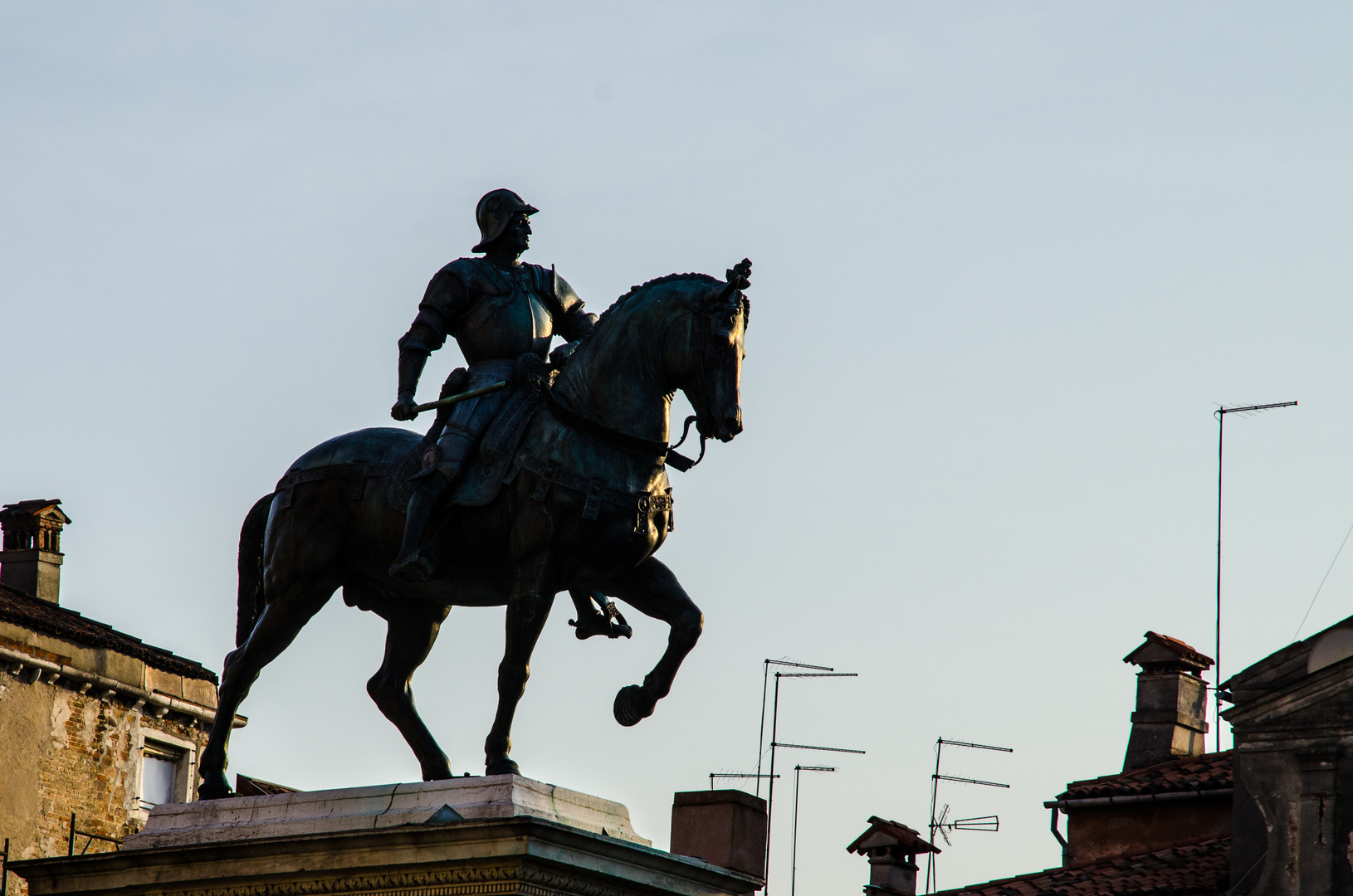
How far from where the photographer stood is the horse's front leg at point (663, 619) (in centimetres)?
1089

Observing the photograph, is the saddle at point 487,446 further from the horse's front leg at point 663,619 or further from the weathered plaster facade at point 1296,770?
the weathered plaster facade at point 1296,770

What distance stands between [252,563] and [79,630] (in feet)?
67.7

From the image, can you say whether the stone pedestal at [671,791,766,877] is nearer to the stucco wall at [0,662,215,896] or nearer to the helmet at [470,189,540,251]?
the helmet at [470,189,540,251]

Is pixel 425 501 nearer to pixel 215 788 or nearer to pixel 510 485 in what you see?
pixel 510 485

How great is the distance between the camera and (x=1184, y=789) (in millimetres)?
25672

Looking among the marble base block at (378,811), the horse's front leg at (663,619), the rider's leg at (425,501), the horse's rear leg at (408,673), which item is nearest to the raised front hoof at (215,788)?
the marble base block at (378,811)

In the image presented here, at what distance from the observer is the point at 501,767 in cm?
1055

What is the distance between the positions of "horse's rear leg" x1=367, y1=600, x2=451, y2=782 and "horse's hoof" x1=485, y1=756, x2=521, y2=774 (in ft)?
2.67

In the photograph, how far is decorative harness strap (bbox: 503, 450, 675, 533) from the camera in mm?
10617

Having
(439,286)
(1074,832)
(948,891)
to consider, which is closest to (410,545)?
(439,286)

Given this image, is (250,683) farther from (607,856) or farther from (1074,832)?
(1074,832)

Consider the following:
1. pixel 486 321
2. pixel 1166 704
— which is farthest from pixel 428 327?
pixel 1166 704

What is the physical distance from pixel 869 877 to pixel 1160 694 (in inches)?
170

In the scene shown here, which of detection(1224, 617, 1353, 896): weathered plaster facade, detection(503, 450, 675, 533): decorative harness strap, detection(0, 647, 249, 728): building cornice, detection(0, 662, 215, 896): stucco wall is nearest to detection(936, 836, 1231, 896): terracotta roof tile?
detection(1224, 617, 1353, 896): weathered plaster facade
